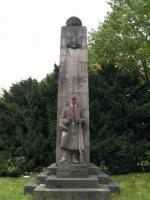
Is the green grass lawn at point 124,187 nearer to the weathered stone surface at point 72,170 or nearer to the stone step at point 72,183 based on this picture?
the stone step at point 72,183

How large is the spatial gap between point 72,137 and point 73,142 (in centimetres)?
16

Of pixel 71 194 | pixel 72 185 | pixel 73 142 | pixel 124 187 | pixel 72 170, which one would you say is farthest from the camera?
pixel 124 187

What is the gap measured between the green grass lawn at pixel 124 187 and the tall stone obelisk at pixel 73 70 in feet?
5.36

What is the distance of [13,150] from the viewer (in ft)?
53.8

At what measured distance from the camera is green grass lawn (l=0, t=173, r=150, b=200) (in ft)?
36.1

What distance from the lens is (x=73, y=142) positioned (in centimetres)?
1148

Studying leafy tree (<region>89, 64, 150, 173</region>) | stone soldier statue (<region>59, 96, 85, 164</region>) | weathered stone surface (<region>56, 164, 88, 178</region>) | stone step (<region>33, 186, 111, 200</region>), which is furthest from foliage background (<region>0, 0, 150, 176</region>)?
stone step (<region>33, 186, 111, 200</region>)

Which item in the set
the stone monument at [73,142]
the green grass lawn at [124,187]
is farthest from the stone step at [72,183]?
the green grass lawn at [124,187]

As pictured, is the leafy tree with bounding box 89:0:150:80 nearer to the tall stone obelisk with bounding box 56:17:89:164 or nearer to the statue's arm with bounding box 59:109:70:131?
the tall stone obelisk with bounding box 56:17:89:164

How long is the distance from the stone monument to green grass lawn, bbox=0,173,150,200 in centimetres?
44

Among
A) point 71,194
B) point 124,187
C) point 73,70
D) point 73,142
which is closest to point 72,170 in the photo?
point 73,142

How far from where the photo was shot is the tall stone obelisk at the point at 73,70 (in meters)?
12.3

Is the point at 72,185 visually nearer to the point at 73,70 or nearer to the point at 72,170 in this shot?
the point at 72,170

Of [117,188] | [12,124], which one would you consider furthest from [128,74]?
[117,188]
